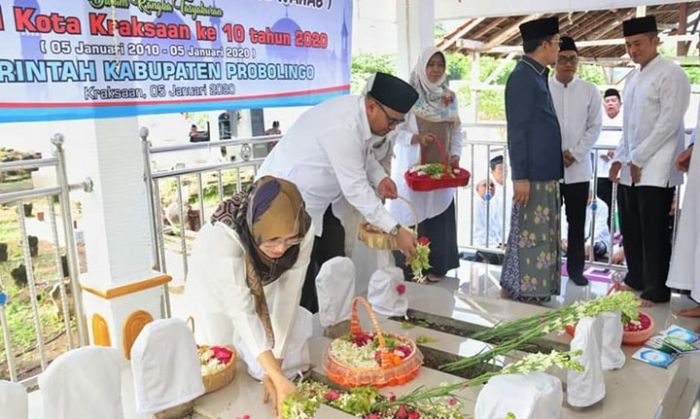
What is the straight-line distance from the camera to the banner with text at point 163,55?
84.3 inches

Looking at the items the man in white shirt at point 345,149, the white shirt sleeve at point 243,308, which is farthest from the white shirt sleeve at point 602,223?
the white shirt sleeve at point 243,308

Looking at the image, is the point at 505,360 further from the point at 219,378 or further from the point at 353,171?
the point at 219,378

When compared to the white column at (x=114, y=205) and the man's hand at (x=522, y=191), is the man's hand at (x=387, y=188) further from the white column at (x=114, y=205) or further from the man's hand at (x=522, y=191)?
the white column at (x=114, y=205)

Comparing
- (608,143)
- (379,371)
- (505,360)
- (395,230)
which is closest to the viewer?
(379,371)

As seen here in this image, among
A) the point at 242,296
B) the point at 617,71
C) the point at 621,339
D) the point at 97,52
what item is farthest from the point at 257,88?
the point at 617,71

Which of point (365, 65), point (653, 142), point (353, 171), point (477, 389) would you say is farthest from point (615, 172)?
point (365, 65)

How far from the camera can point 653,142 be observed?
9.51 feet

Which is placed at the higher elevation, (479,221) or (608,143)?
(608,143)

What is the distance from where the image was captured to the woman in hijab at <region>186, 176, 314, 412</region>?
1.60 meters

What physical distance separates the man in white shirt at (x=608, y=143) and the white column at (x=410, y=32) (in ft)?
4.47

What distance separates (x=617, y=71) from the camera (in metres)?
10.5

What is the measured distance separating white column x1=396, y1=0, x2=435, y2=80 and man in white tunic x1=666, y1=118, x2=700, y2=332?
1855 millimetres

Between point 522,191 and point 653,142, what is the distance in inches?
26.9

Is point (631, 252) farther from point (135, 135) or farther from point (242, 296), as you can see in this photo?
point (135, 135)
